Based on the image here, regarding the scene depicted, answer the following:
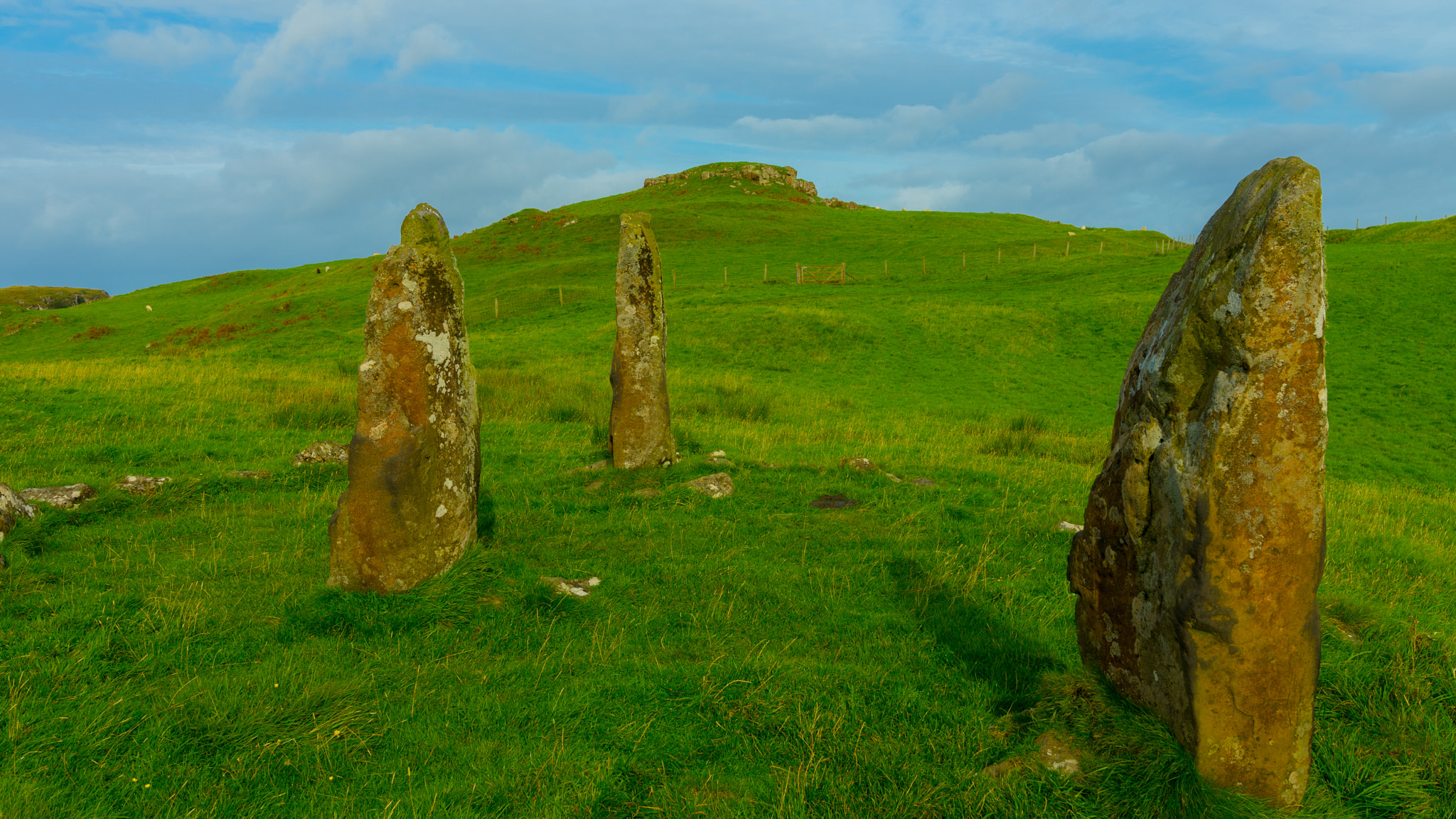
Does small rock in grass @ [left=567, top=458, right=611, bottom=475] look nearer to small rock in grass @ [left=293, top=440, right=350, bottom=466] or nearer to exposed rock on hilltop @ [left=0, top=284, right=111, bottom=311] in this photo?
small rock in grass @ [left=293, top=440, right=350, bottom=466]

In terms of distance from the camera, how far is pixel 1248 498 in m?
4.51

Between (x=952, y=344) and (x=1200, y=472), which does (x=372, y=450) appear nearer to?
(x=1200, y=472)

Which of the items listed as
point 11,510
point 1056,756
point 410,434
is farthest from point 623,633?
point 11,510

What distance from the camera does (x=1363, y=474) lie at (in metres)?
20.4

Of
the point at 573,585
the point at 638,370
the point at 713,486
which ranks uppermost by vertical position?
the point at 638,370

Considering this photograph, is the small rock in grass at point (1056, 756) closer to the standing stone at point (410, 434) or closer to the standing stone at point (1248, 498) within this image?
the standing stone at point (1248, 498)

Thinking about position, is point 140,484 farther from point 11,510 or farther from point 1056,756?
point 1056,756

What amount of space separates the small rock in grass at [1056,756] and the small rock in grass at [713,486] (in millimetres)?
7076

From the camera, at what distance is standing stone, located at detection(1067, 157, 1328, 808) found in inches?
176

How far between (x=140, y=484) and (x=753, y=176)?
123m

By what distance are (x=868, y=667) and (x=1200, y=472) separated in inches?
117

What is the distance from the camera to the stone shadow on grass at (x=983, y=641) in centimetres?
607

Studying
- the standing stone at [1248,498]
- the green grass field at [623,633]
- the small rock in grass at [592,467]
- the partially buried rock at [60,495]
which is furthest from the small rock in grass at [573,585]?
the partially buried rock at [60,495]

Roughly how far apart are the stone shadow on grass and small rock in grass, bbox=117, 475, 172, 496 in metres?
10.5
